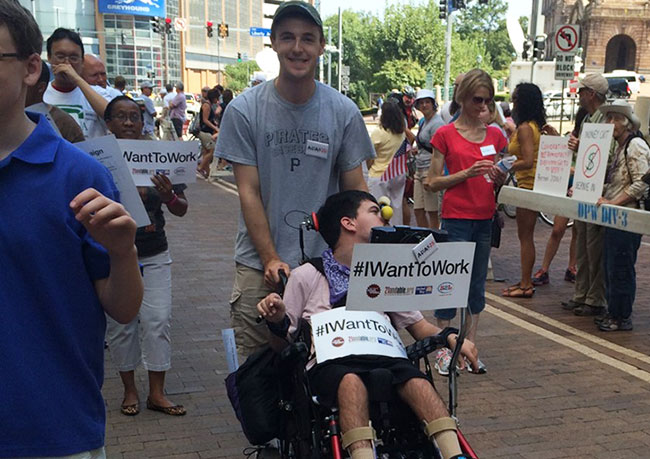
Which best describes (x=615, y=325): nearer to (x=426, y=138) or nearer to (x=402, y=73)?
(x=426, y=138)

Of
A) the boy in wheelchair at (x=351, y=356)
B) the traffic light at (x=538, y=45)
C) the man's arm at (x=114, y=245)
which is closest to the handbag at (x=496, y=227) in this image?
the boy in wheelchair at (x=351, y=356)

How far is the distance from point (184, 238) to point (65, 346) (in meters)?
9.36

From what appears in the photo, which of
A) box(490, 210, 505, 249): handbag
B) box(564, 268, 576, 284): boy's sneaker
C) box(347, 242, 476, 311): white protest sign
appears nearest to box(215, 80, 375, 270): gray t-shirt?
box(347, 242, 476, 311): white protest sign

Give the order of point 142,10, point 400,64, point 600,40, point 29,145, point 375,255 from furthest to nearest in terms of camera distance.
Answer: point 142,10 < point 600,40 < point 400,64 < point 375,255 < point 29,145

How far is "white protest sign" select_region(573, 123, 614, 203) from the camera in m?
6.44

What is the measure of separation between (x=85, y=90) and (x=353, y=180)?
2.10 meters

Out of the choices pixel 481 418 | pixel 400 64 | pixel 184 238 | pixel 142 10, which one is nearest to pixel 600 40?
pixel 400 64

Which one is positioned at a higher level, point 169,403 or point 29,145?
point 29,145

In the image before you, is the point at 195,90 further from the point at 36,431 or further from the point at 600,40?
the point at 36,431

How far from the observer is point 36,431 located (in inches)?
74.2

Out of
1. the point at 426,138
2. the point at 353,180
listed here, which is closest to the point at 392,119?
the point at 426,138

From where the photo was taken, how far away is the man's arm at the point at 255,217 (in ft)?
12.3

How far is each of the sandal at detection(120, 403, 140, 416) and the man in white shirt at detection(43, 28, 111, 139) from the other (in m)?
1.75

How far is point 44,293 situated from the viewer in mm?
1868
